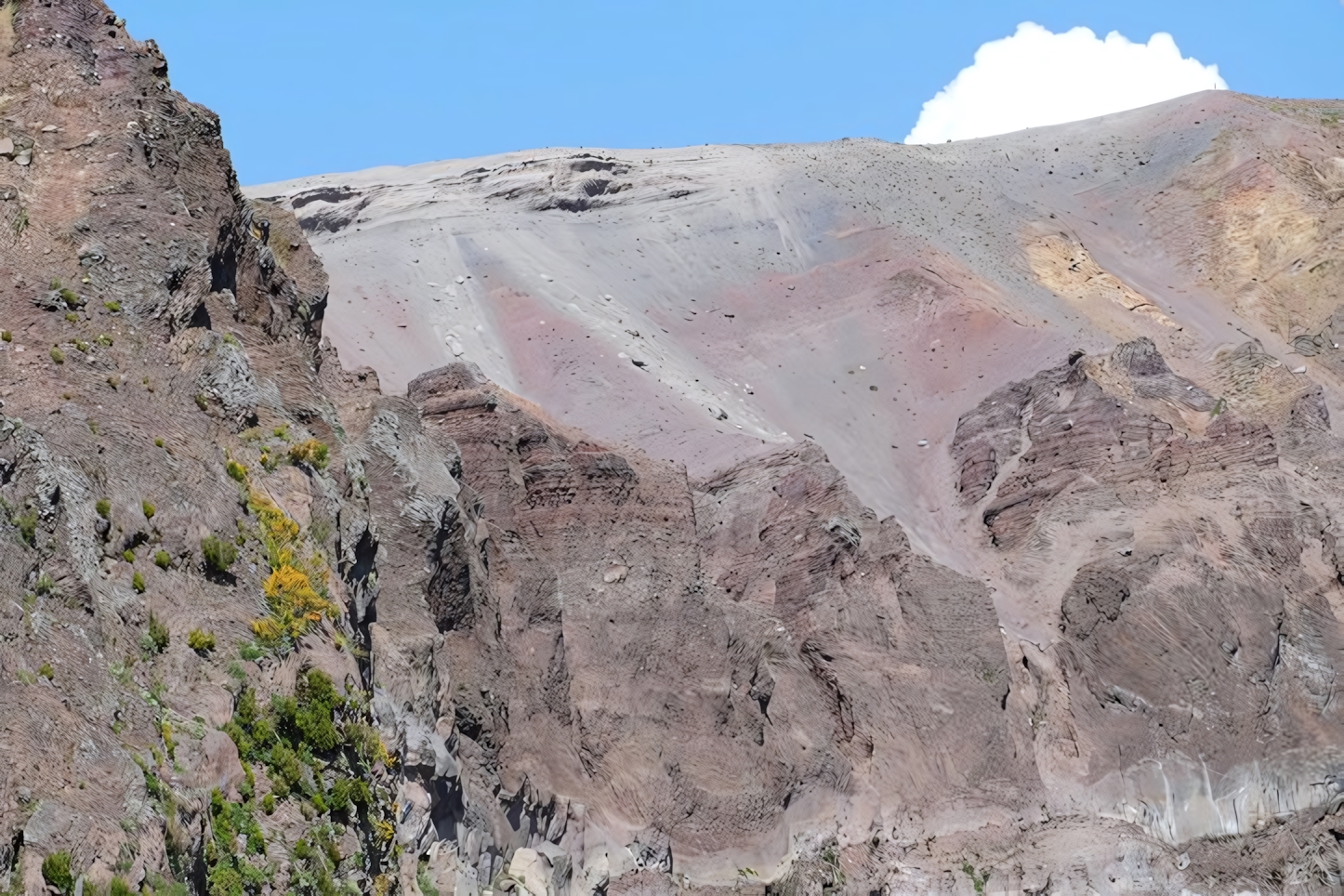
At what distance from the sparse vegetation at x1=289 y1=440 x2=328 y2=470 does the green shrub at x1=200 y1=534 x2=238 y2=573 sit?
3345 millimetres

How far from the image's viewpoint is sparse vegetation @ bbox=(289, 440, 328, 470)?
31200 millimetres

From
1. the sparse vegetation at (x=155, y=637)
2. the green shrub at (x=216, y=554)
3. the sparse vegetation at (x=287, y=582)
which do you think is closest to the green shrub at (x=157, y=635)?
the sparse vegetation at (x=155, y=637)

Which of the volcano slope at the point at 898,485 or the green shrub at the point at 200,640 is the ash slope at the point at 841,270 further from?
the green shrub at the point at 200,640

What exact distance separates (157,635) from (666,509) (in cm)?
→ 2266

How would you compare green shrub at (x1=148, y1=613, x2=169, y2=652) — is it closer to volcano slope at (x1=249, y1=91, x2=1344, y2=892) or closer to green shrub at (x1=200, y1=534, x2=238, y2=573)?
green shrub at (x1=200, y1=534, x2=238, y2=573)

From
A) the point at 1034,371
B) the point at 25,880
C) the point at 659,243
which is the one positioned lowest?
the point at 25,880

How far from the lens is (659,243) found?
8425 centimetres

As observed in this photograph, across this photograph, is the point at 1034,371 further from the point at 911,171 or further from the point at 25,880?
the point at 25,880

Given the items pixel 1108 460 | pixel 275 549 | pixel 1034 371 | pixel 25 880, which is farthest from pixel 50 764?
pixel 1034 371

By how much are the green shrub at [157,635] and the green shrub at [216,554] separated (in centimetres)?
165

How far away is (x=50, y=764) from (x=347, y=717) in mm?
6118

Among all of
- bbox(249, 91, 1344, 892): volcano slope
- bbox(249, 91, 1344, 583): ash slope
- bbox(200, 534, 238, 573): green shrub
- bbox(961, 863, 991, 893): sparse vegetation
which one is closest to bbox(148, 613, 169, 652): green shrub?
bbox(200, 534, 238, 573): green shrub

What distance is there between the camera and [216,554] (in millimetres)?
27750

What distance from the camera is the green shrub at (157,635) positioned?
25.9 meters
